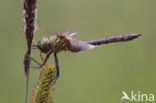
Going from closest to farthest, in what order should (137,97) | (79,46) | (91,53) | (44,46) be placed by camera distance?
(79,46)
(44,46)
(137,97)
(91,53)

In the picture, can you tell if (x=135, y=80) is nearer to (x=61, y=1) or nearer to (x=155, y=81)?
(x=155, y=81)

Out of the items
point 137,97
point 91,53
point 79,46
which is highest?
point 91,53

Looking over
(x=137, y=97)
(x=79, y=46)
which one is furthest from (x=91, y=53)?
(x=79, y=46)

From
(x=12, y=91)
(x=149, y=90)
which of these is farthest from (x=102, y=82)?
(x=12, y=91)

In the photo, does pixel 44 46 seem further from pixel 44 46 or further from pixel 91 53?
pixel 91 53

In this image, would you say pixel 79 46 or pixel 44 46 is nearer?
pixel 79 46
